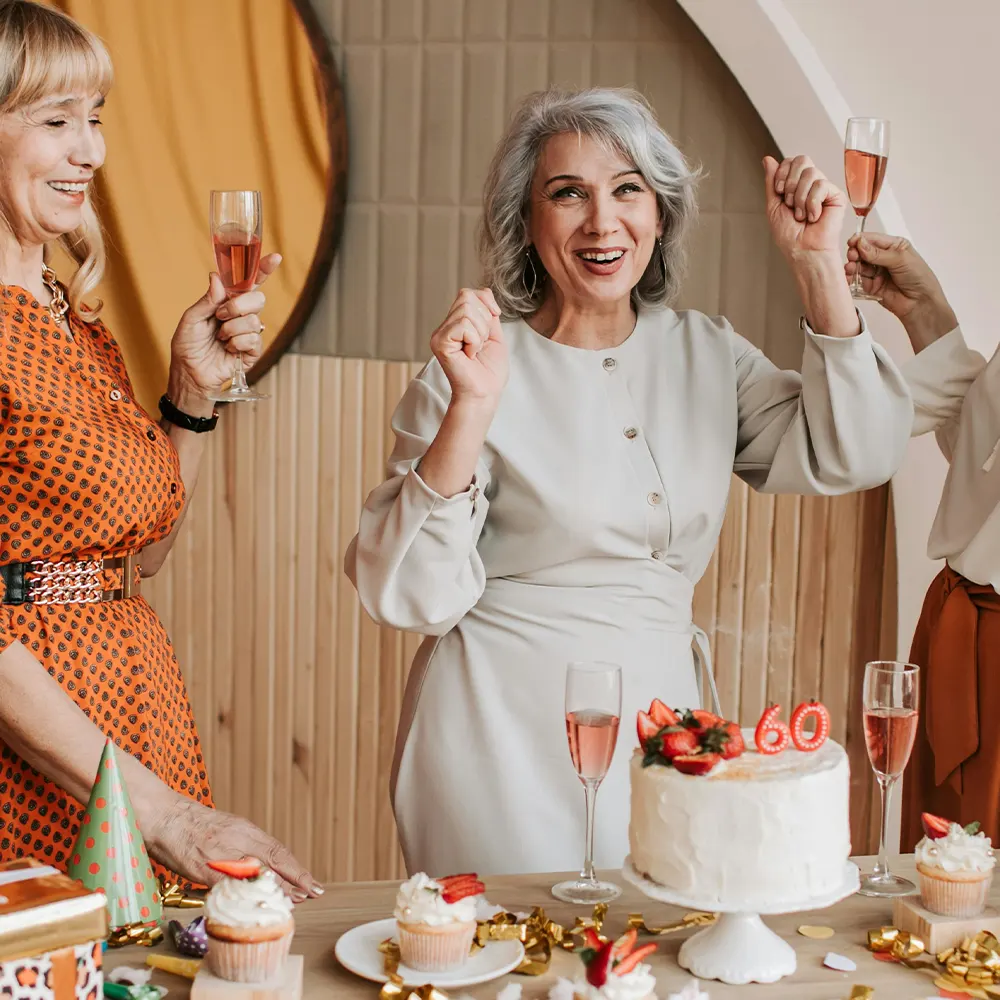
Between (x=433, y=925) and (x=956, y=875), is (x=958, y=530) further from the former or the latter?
(x=433, y=925)

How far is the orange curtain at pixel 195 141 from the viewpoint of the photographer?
344cm

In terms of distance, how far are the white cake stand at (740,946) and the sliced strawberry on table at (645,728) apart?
0.13 m

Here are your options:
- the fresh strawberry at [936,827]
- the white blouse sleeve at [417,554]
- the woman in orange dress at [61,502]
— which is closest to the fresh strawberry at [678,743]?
the fresh strawberry at [936,827]

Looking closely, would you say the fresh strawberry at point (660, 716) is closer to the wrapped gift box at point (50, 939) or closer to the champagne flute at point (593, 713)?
the champagne flute at point (593, 713)

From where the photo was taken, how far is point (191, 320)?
2.08 m

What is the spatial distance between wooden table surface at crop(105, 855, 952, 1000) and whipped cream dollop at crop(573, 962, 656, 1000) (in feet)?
0.36

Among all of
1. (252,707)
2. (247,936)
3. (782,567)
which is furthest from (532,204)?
(252,707)

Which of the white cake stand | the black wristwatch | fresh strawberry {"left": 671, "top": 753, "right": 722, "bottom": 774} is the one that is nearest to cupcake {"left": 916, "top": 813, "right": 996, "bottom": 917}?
the white cake stand

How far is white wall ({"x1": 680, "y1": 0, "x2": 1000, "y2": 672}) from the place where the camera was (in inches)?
118

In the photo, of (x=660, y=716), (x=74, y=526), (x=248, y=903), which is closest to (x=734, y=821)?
(x=660, y=716)

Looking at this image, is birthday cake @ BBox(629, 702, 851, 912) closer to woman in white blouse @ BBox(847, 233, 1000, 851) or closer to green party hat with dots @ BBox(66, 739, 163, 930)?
green party hat with dots @ BBox(66, 739, 163, 930)

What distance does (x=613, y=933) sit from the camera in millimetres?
1391

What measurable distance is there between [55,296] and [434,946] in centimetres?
116

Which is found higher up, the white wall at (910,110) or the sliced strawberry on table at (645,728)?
the white wall at (910,110)
